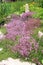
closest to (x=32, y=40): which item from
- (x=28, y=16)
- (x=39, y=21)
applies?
(x=39, y=21)

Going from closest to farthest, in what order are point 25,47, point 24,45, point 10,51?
point 25,47 → point 24,45 → point 10,51

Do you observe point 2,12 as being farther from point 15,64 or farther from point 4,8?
point 15,64

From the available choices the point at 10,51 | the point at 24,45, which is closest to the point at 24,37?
the point at 24,45

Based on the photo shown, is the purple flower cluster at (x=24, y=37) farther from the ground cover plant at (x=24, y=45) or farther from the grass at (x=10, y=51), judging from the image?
the grass at (x=10, y=51)

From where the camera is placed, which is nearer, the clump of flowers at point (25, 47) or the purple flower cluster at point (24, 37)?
the clump of flowers at point (25, 47)

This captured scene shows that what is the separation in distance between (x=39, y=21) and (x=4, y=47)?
10.6 feet

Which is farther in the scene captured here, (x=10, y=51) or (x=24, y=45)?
(x=10, y=51)

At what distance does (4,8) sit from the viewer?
58.7 ft

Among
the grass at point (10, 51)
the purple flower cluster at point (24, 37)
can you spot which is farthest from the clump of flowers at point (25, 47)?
the grass at point (10, 51)

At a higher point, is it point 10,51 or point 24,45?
point 24,45

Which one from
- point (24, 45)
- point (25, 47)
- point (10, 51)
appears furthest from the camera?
point (10, 51)

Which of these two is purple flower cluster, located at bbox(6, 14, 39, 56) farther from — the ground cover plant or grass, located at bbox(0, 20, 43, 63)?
grass, located at bbox(0, 20, 43, 63)

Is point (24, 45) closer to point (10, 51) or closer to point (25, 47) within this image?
point (25, 47)

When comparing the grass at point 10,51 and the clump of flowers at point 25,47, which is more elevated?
the clump of flowers at point 25,47
